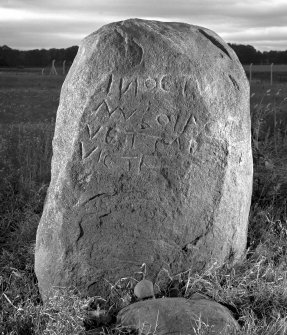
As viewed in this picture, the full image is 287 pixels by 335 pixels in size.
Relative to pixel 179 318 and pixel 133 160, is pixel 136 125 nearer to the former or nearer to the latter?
pixel 133 160

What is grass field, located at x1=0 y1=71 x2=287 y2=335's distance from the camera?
4004 millimetres

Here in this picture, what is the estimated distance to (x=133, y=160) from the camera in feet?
14.4

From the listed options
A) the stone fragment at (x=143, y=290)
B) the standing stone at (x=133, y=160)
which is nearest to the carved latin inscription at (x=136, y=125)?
the standing stone at (x=133, y=160)

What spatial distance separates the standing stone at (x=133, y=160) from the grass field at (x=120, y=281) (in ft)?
0.80

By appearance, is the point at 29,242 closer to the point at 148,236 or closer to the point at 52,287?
the point at 52,287

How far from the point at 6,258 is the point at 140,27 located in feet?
6.80

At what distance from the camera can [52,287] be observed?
14.4 feet

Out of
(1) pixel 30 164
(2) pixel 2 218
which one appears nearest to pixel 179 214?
(2) pixel 2 218

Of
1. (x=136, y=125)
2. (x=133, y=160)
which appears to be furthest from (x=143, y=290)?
(x=136, y=125)

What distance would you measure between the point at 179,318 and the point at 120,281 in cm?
73

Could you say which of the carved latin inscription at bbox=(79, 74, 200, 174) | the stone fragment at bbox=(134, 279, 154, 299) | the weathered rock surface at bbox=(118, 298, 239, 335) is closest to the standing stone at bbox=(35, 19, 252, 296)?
the carved latin inscription at bbox=(79, 74, 200, 174)

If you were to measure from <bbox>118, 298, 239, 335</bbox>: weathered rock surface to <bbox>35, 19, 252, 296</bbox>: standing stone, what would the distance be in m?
0.52

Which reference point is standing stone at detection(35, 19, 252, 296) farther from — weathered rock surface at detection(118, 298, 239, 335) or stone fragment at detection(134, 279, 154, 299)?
weathered rock surface at detection(118, 298, 239, 335)

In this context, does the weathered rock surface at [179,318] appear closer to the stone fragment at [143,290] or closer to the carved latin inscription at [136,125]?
the stone fragment at [143,290]
